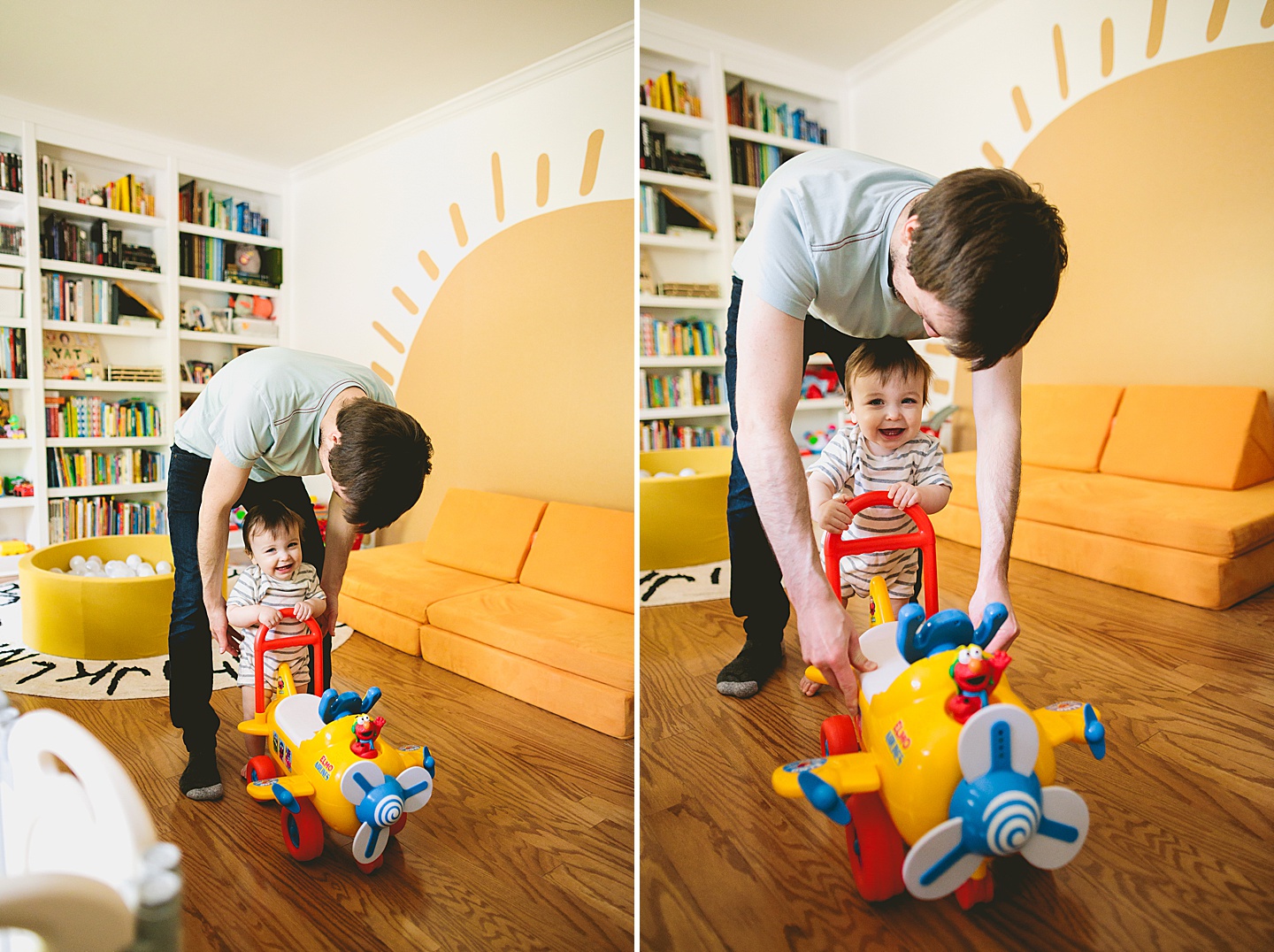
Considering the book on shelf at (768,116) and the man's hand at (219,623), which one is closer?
the man's hand at (219,623)

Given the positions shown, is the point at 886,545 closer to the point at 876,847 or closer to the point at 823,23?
the point at 876,847

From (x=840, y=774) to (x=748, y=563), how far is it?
61 cm

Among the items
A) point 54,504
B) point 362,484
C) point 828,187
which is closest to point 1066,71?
point 828,187

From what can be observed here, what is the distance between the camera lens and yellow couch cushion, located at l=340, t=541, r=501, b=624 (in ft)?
3.58

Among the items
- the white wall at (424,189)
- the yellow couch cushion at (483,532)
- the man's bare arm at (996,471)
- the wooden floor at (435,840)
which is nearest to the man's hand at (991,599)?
the man's bare arm at (996,471)

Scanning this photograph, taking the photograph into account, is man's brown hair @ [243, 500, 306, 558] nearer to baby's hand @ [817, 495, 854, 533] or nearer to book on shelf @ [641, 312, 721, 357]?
baby's hand @ [817, 495, 854, 533]

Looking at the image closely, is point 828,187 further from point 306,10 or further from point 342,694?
point 342,694

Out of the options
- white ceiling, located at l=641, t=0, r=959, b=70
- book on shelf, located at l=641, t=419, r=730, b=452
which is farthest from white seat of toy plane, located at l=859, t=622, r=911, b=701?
book on shelf, located at l=641, t=419, r=730, b=452

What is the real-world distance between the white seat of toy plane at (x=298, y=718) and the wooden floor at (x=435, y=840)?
0.19 ft

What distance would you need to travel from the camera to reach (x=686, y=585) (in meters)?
2.01

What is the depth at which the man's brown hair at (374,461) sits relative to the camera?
1.05 meters

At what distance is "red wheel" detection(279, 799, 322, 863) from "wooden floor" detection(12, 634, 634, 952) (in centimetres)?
1

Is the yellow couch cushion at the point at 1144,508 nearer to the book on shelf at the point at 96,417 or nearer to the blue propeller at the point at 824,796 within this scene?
the blue propeller at the point at 824,796

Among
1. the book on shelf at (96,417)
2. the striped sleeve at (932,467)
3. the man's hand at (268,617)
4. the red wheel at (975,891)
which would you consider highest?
the book on shelf at (96,417)
